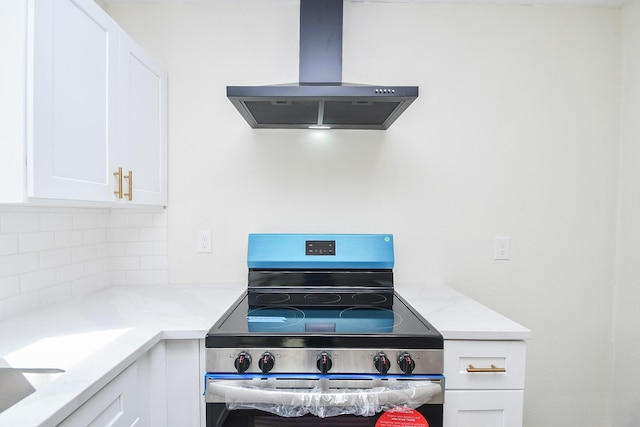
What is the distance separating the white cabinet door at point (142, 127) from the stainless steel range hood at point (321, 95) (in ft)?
1.52

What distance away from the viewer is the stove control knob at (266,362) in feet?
3.94

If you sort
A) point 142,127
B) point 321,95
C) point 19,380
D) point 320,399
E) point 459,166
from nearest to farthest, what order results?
1. point 19,380
2. point 320,399
3. point 321,95
4. point 142,127
5. point 459,166

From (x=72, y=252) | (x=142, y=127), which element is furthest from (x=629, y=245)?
(x=72, y=252)

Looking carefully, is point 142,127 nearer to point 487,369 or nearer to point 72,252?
point 72,252

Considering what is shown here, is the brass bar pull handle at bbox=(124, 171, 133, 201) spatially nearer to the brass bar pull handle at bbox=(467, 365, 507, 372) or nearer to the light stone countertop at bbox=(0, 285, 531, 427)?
the light stone countertop at bbox=(0, 285, 531, 427)

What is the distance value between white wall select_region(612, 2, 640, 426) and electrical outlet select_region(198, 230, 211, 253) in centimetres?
221

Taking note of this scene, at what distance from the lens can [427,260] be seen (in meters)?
2.02

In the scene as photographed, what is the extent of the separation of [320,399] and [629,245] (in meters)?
1.82

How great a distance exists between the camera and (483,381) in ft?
4.34

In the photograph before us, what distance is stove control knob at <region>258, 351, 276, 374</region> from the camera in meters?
1.20

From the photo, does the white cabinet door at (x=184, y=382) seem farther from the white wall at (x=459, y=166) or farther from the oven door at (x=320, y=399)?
the white wall at (x=459, y=166)

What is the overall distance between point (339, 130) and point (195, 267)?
108 centimetres

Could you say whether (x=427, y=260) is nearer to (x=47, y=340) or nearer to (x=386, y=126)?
(x=386, y=126)

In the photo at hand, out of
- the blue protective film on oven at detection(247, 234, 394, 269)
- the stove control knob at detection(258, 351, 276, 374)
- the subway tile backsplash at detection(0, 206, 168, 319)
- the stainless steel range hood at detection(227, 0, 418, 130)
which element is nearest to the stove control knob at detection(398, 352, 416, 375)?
the stove control knob at detection(258, 351, 276, 374)
